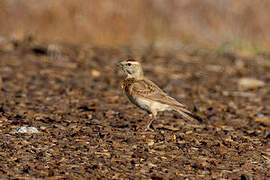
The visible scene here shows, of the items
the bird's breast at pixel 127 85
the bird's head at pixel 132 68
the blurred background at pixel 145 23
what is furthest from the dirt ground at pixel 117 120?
the blurred background at pixel 145 23

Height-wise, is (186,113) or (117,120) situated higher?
(186,113)

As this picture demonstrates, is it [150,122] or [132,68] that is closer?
[150,122]

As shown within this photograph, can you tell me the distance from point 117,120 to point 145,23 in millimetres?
9257

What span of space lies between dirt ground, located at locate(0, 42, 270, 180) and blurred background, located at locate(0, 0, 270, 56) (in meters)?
1.98

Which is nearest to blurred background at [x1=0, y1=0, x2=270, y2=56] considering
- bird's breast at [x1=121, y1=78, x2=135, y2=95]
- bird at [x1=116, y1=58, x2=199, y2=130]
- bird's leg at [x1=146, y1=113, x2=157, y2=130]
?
bird's breast at [x1=121, y1=78, x2=135, y2=95]

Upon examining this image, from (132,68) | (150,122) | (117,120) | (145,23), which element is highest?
(145,23)

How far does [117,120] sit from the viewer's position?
748 centimetres

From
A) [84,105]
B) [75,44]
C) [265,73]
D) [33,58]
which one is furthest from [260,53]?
[84,105]

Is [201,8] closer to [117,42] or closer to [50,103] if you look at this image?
[117,42]

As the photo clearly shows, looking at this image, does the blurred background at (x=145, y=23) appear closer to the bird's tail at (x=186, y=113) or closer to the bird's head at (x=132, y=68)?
the bird's head at (x=132, y=68)

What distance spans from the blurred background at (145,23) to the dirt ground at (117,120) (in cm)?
198

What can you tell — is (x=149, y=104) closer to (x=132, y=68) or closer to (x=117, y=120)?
(x=117, y=120)

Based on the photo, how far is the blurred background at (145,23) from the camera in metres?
14.9

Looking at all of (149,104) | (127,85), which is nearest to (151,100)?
(149,104)
